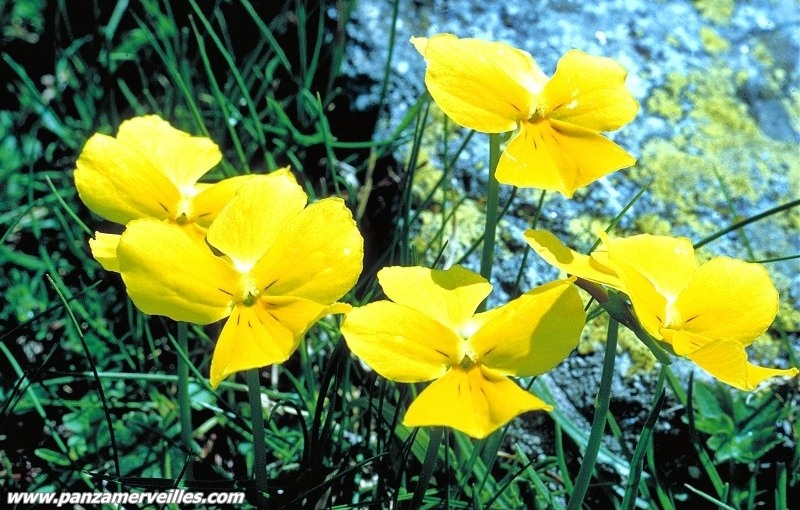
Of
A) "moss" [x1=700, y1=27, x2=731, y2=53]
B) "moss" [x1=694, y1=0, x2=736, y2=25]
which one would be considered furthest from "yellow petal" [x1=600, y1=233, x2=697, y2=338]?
"moss" [x1=694, y1=0, x2=736, y2=25]

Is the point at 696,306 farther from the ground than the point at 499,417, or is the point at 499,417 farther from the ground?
the point at 696,306

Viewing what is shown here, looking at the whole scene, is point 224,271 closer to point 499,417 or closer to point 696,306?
point 499,417

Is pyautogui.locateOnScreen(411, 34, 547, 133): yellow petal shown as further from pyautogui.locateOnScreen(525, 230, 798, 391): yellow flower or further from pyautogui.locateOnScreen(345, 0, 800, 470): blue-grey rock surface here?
pyautogui.locateOnScreen(345, 0, 800, 470): blue-grey rock surface

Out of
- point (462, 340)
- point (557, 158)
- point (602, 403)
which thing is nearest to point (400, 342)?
point (462, 340)

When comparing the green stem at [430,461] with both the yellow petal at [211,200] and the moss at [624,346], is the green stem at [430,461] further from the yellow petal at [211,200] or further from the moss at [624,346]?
the moss at [624,346]

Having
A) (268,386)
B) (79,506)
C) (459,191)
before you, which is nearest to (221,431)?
(268,386)

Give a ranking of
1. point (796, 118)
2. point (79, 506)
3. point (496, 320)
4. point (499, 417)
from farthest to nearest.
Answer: point (796, 118)
point (79, 506)
point (496, 320)
point (499, 417)
